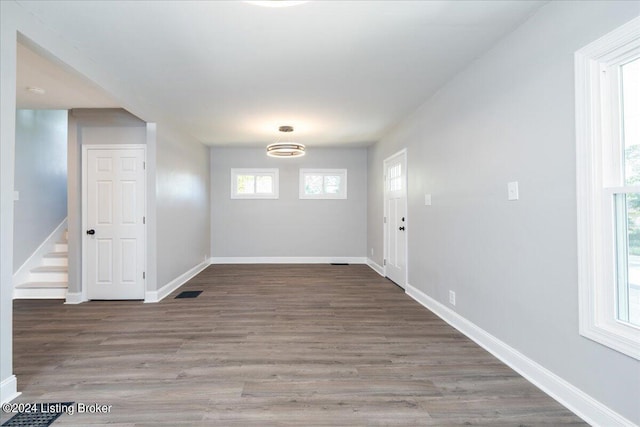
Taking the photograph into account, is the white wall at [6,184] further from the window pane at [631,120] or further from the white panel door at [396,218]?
the white panel door at [396,218]

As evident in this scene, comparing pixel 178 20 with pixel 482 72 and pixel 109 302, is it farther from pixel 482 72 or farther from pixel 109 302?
pixel 109 302

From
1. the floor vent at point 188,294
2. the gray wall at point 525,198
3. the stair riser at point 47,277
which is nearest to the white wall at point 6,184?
the floor vent at point 188,294

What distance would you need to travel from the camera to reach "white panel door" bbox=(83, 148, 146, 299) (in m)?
4.12

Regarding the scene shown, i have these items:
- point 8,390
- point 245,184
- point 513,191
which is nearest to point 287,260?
point 245,184

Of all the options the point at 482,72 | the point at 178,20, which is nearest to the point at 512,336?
the point at 482,72

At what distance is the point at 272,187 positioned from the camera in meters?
7.00

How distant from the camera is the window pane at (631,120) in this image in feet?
5.10

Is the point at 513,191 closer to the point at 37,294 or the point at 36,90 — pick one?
the point at 36,90

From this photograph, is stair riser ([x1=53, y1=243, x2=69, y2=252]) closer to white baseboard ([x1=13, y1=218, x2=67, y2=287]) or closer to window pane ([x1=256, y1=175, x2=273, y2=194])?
white baseboard ([x1=13, y1=218, x2=67, y2=287])

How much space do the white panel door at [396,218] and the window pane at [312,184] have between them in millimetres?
1901

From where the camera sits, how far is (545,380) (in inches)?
78.8

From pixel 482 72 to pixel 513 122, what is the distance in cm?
68

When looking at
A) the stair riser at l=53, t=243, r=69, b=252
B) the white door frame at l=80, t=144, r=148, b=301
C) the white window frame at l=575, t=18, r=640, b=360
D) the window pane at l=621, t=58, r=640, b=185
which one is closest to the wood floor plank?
the white door frame at l=80, t=144, r=148, b=301

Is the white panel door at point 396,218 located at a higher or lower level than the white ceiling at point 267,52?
lower
